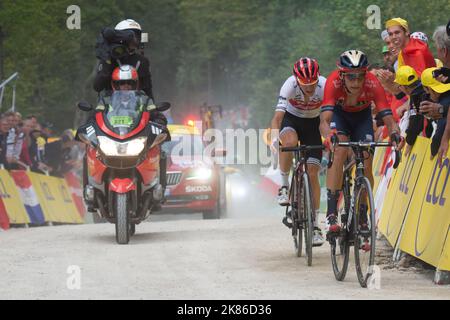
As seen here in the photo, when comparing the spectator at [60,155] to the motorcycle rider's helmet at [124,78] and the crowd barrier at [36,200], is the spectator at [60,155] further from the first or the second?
the motorcycle rider's helmet at [124,78]

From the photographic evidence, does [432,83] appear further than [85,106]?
No

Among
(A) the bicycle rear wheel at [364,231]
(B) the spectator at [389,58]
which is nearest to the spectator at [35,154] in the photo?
(B) the spectator at [389,58]

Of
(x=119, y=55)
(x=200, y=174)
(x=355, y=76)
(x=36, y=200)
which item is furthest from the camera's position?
(x=36, y=200)

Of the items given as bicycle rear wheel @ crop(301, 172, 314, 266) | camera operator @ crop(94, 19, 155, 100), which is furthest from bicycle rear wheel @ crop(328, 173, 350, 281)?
camera operator @ crop(94, 19, 155, 100)

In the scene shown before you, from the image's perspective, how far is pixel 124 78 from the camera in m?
15.1

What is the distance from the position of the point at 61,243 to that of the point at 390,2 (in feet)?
91.0

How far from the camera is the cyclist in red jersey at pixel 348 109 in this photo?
1135cm

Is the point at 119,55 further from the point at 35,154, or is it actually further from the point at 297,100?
the point at 35,154

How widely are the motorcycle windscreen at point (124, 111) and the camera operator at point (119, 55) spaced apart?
41cm

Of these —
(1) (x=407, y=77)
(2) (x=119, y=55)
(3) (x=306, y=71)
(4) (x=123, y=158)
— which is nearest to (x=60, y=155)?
(2) (x=119, y=55)

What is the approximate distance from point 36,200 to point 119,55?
27.2 ft

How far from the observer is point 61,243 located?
14984 millimetres
